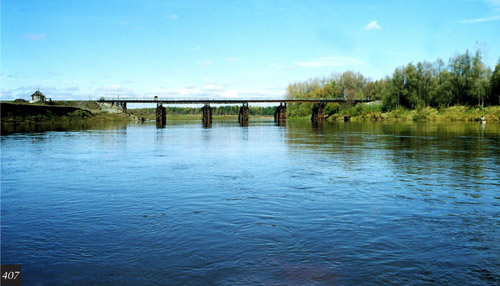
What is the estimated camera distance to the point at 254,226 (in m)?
12.9

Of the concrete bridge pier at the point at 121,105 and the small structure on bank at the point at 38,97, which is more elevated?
the small structure on bank at the point at 38,97

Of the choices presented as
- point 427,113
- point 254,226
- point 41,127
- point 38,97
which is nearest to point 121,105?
point 38,97

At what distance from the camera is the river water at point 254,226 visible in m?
9.33

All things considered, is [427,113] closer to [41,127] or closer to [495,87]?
[495,87]

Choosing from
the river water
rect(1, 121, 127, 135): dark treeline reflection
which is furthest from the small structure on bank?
the river water

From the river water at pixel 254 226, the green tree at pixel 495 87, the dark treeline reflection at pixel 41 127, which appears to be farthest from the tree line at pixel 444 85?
the river water at pixel 254 226

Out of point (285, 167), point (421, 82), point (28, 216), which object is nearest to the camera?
point (28, 216)

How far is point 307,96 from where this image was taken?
198625 millimetres

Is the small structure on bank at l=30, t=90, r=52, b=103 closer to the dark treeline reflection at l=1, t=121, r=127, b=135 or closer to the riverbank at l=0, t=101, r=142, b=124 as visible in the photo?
the riverbank at l=0, t=101, r=142, b=124

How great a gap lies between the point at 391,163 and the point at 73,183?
19286mm

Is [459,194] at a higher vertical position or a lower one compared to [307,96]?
lower

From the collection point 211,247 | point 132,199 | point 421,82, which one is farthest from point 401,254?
point 421,82

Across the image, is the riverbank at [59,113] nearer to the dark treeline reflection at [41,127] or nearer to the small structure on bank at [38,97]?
the small structure on bank at [38,97]

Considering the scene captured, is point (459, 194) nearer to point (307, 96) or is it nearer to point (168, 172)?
point (168, 172)
